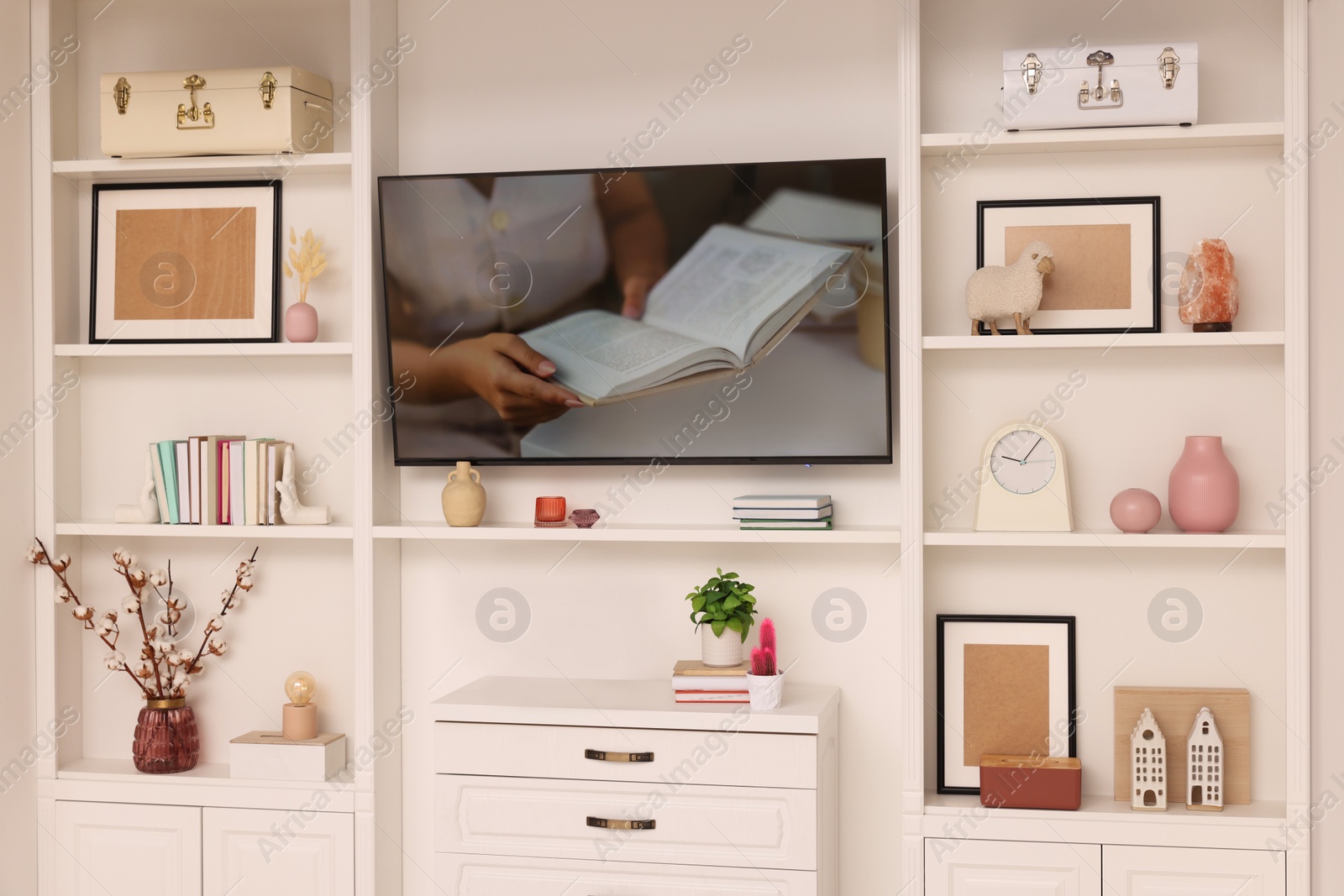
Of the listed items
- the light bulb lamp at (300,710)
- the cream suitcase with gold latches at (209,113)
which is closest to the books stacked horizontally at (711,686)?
the light bulb lamp at (300,710)

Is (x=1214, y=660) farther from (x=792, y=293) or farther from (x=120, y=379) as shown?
(x=120, y=379)

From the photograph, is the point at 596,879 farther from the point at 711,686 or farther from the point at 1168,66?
the point at 1168,66

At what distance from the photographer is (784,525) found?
2746 mm

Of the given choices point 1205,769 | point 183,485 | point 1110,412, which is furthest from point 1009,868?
point 183,485

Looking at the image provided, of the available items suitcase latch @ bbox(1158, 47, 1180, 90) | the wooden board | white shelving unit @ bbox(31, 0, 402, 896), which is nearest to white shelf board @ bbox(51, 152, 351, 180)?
white shelving unit @ bbox(31, 0, 402, 896)

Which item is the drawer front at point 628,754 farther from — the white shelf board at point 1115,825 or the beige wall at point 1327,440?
the beige wall at point 1327,440

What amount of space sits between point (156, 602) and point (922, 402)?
210cm

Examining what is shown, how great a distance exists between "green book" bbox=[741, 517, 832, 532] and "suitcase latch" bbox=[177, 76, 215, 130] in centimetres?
165

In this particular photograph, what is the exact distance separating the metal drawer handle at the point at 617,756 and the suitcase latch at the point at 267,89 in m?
1.74

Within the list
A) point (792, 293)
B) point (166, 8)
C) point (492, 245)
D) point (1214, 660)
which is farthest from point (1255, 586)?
point (166, 8)

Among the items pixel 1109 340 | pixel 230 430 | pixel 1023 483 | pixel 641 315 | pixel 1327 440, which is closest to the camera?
pixel 1327 440

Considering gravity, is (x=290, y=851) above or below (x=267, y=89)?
below

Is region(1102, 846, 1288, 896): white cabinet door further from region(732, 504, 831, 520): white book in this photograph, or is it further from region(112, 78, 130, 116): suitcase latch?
region(112, 78, 130, 116): suitcase latch

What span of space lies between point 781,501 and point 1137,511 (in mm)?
793
